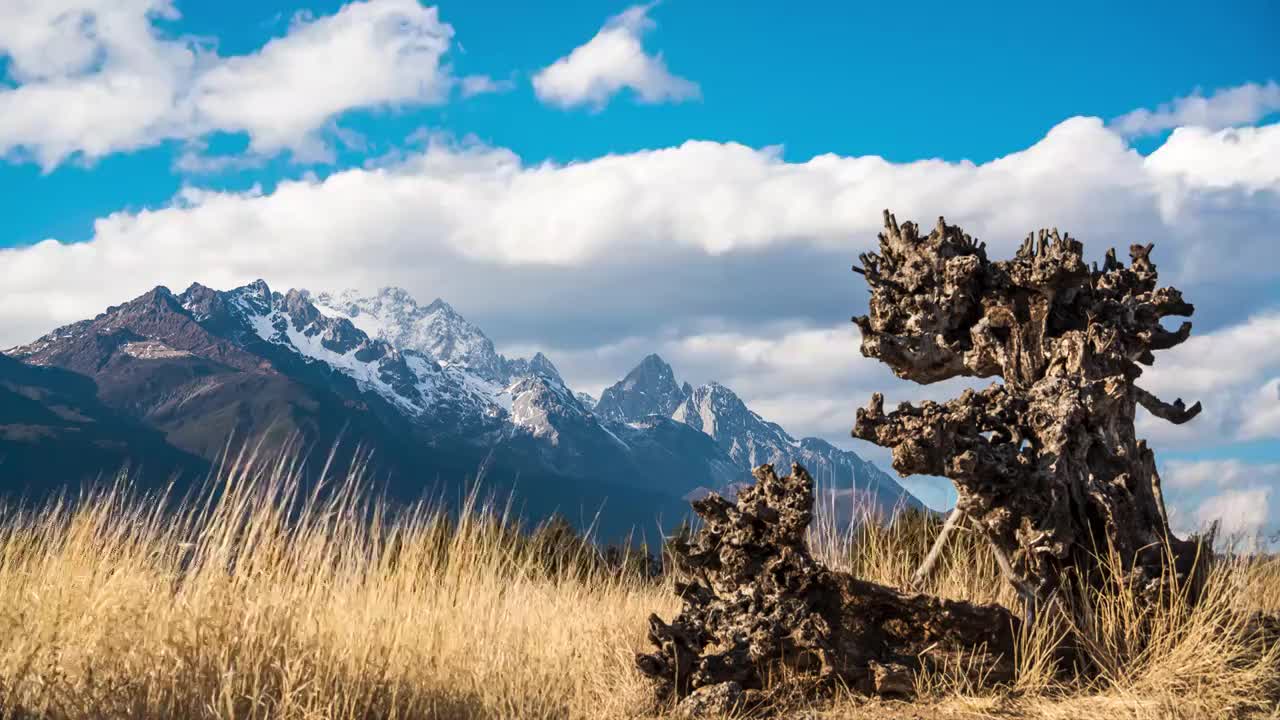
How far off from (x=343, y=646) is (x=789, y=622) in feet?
9.34

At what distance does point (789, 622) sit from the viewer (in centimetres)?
667

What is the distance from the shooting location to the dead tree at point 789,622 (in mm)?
6656

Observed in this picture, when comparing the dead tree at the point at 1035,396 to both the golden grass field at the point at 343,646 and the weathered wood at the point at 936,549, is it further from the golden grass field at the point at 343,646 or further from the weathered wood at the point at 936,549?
the golden grass field at the point at 343,646

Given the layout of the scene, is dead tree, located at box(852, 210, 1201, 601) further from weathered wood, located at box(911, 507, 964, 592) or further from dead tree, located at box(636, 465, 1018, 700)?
dead tree, located at box(636, 465, 1018, 700)

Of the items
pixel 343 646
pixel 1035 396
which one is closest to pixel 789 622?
pixel 1035 396

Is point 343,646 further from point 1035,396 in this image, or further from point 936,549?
point 1035,396

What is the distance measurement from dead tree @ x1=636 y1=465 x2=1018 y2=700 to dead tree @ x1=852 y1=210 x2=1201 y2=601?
0.70 meters

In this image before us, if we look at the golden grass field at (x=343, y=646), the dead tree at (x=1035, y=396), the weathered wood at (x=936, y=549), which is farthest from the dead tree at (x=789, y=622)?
the weathered wood at (x=936, y=549)

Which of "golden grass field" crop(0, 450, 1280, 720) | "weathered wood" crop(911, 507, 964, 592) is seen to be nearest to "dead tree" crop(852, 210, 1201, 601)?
"weathered wood" crop(911, 507, 964, 592)

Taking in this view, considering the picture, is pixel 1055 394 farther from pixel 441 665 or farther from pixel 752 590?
pixel 441 665

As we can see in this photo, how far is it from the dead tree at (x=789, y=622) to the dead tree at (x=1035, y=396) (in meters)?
0.70

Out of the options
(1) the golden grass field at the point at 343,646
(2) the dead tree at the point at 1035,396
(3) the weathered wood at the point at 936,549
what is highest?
(2) the dead tree at the point at 1035,396

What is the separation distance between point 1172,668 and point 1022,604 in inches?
39.1

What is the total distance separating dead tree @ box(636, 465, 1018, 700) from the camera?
21.8 feet
